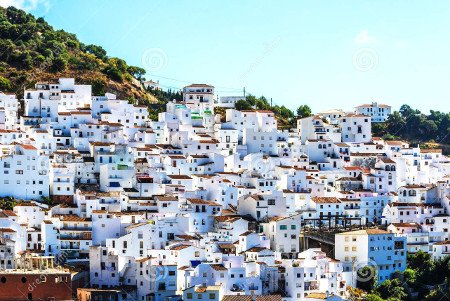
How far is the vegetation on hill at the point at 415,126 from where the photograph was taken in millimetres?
80250

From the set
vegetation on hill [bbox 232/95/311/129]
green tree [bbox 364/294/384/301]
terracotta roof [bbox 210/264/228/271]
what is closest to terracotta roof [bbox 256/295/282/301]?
terracotta roof [bbox 210/264/228/271]

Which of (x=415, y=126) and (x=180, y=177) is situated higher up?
(x=415, y=126)

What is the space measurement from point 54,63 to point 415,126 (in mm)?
26670

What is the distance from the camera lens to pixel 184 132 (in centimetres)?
6247

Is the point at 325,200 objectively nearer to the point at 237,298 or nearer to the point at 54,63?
the point at 237,298

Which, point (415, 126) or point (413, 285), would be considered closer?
point (413, 285)

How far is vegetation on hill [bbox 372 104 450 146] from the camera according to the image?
263ft

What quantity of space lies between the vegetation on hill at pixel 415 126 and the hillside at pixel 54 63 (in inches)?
678

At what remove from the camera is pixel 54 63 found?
72438 millimetres

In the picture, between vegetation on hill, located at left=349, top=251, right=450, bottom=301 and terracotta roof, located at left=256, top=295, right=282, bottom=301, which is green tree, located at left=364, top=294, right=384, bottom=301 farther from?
terracotta roof, located at left=256, top=295, right=282, bottom=301

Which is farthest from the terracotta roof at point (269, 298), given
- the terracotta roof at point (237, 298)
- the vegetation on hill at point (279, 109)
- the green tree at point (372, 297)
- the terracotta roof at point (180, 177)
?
the vegetation on hill at point (279, 109)

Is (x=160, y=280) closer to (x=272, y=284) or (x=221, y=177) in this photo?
(x=272, y=284)

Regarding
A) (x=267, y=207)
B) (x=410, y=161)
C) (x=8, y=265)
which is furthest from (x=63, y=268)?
(x=410, y=161)

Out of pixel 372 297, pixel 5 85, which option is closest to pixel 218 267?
pixel 372 297
